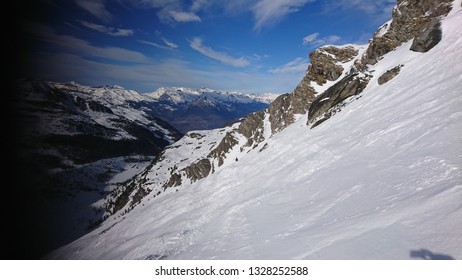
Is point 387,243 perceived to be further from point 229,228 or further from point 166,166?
point 166,166

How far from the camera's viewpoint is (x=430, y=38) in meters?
28.2

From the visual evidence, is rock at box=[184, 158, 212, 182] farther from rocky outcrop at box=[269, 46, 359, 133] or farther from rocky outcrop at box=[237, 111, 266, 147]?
rocky outcrop at box=[269, 46, 359, 133]

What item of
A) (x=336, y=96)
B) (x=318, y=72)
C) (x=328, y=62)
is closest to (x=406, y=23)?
(x=336, y=96)

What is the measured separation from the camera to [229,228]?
55.2 feet

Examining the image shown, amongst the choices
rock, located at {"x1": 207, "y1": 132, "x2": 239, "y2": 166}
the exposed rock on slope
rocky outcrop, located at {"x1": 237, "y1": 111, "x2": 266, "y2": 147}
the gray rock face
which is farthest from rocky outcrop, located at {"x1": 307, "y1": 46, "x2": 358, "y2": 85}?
rock, located at {"x1": 207, "y1": 132, "x2": 239, "y2": 166}

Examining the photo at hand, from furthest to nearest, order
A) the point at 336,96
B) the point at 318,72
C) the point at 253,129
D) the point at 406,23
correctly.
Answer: the point at 253,129 < the point at 318,72 < the point at 406,23 < the point at 336,96

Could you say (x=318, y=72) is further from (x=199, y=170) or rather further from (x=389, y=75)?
(x=199, y=170)

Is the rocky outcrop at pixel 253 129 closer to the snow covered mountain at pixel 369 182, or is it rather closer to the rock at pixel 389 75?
the snow covered mountain at pixel 369 182

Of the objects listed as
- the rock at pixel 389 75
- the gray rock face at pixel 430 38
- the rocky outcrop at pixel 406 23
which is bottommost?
the rock at pixel 389 75

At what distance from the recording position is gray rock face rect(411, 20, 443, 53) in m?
27.3

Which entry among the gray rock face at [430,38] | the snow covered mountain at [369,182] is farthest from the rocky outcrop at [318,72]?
the gray rock face at [430,38]

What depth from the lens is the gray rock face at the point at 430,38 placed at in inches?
1075
